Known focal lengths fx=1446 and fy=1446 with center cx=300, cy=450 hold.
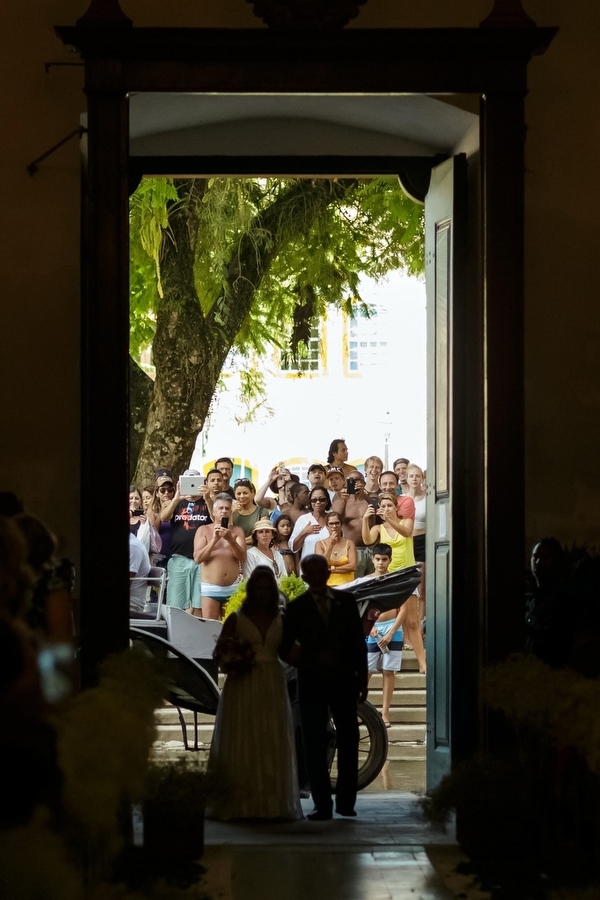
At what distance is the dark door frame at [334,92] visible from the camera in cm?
786

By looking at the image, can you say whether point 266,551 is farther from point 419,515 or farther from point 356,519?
point 419,515

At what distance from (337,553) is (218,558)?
112 centimetres

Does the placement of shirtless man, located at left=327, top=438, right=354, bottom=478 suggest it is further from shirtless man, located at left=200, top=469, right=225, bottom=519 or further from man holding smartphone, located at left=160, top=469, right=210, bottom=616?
man holding smartphone, located at left=160, top=469, right=210, bottom=616

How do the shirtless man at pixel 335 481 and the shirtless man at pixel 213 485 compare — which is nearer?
the shirtless man at pixel 213 485

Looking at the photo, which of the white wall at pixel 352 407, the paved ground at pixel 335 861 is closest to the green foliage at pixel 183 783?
the paved ground at pixel 335 861

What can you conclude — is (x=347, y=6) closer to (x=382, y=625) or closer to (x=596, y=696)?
(x=596, y=696)

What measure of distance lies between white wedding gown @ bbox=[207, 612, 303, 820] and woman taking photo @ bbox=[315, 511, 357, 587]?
319 centimetres

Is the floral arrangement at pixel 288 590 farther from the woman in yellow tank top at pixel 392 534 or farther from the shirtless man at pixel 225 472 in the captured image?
the shirtless man at pixel 225 472

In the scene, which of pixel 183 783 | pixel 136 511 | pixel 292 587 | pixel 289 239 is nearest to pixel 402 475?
pixel 136 511

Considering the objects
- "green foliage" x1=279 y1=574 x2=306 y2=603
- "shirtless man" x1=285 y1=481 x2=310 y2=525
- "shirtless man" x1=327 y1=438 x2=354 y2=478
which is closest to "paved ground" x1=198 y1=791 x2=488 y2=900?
"green foliage" x1=279 y1=574 x2=306 y2=603

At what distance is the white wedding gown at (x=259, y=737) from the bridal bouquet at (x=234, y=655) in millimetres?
66

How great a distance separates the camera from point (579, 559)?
8.24 metres

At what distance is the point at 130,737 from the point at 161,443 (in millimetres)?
12554

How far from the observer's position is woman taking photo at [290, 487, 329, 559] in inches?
535
